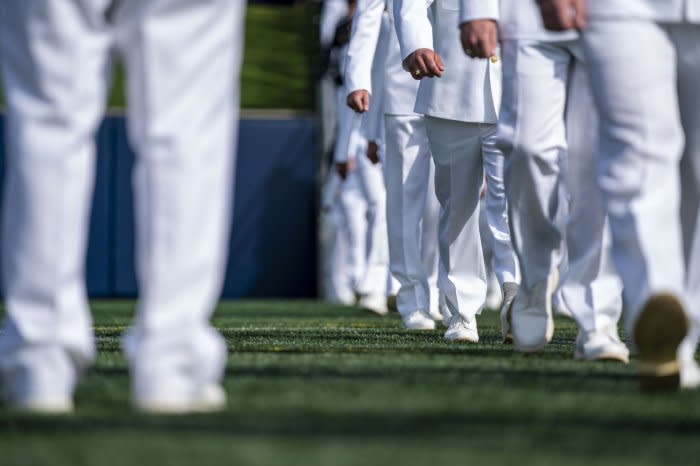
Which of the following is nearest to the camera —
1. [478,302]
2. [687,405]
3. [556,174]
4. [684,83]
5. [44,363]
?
[44,363]

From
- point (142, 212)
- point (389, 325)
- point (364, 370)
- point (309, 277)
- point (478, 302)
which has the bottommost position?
point (309, 277)

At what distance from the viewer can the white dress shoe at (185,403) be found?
11.2ft

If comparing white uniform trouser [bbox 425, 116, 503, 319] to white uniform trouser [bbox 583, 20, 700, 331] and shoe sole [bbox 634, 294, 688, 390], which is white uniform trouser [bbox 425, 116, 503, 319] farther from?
shoe sole [bbox 634, 294, 688, 390]

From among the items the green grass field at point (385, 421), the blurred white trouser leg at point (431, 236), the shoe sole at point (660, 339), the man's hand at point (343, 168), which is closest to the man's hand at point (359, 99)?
the blurred white trouser leg at point (431, 236)

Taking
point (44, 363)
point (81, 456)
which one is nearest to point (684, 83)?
point (44, 363)

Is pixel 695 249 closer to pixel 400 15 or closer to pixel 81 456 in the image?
pixel 81 456

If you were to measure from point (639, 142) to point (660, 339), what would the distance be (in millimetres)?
634

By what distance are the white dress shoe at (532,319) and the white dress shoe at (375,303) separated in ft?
20.9

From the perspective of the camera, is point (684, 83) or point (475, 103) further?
point (475, 103)

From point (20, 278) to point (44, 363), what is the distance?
0.71ft

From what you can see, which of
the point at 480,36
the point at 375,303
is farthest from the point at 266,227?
the point at 480,36

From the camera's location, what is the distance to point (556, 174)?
18.9ft

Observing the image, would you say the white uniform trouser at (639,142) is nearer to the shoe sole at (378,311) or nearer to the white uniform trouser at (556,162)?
the white uniform trouser at (556,162)

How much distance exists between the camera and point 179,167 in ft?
11.6
